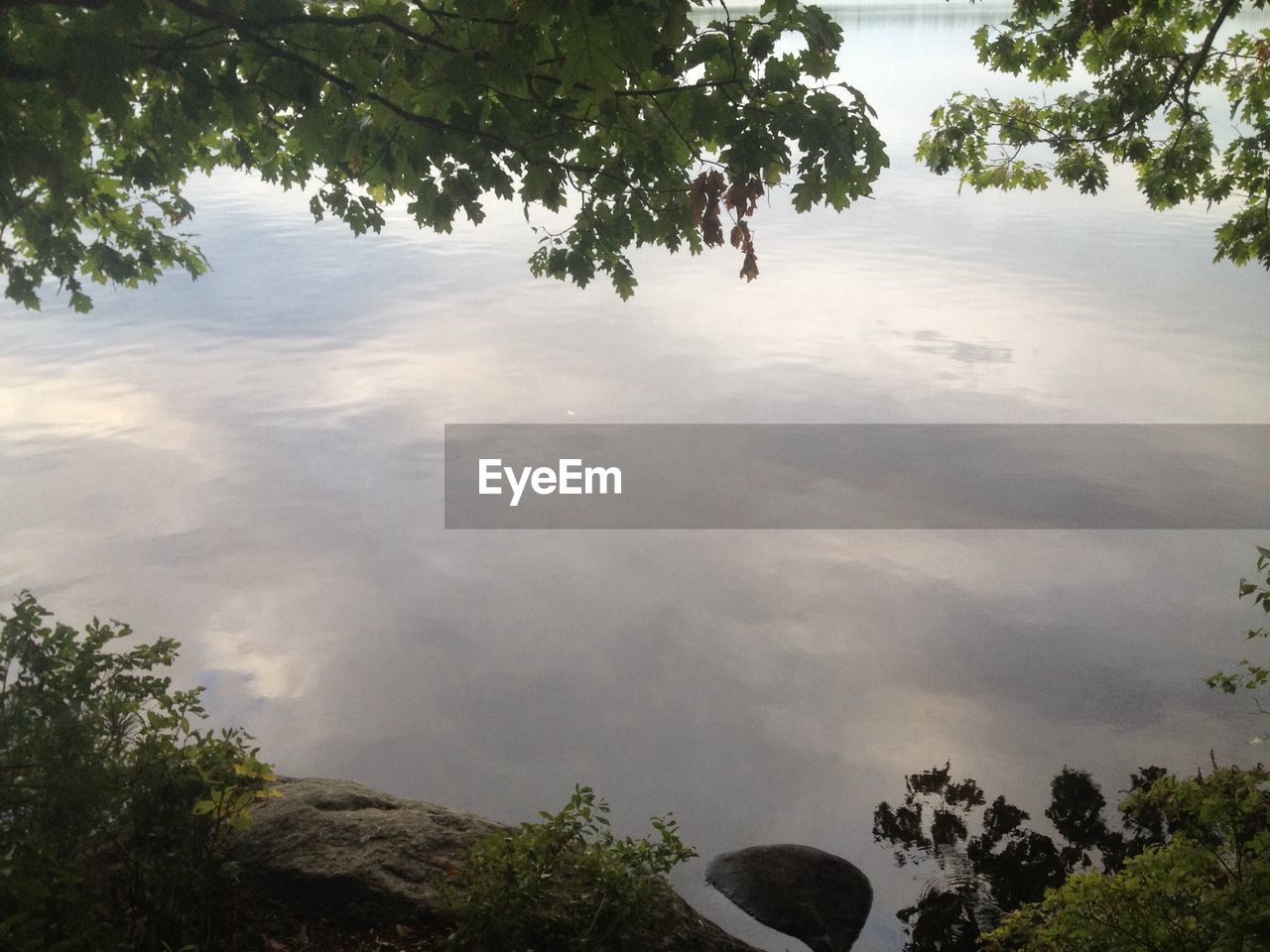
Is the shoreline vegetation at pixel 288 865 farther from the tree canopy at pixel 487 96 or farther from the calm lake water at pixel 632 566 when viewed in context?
the tree canopy at pixel 487 96

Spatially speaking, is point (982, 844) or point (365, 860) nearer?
point (365, 860)

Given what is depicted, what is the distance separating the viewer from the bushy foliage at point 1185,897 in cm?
291

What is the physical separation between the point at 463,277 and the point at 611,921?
15793mm

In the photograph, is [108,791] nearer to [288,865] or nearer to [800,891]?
[288,865]

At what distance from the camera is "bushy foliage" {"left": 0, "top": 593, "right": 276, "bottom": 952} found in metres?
2.69

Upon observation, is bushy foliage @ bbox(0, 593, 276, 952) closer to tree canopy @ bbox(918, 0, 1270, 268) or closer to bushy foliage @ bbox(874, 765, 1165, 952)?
bushy foliage @ bbox(874, 765, 1165, 952)

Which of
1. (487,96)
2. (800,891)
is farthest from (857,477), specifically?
(487,96)

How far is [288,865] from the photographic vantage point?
3.82 metres

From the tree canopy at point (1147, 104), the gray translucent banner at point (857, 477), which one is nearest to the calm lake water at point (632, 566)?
the gray translucent banner at point (857, 477)

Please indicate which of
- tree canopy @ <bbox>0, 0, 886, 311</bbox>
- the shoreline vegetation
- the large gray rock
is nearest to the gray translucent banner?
tree canopy @ <bbox>0, 0, 886, 311</bbox>

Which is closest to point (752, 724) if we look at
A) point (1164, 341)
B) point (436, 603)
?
point (436, 603)

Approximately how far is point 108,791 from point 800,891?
326 centimetres

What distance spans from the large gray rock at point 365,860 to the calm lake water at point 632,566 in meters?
1.13

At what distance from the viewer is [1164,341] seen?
13883 mm
